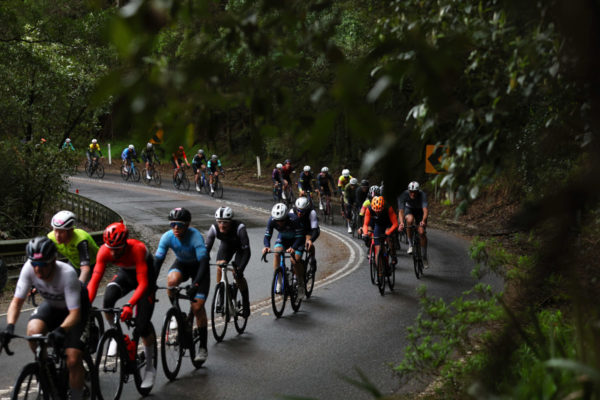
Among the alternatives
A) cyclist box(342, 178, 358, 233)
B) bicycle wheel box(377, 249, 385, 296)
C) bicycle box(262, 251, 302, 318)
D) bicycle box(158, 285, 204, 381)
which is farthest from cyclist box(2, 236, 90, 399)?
cyclist box(342, 178, 358, 233)

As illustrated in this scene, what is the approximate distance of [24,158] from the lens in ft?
68.5

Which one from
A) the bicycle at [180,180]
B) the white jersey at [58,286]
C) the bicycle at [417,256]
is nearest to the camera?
the white jersey at [58,286]

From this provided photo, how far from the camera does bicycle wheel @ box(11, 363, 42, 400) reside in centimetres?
689

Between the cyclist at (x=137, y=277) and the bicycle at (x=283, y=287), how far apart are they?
414cm

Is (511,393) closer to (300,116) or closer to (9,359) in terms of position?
(300,116)

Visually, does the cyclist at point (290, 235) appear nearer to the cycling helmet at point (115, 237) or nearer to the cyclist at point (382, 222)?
the cyclist at point (382, 222)

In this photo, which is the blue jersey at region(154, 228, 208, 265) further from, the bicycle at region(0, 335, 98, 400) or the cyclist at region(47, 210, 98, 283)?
the bicycle at region(0, 335, 98, 400)

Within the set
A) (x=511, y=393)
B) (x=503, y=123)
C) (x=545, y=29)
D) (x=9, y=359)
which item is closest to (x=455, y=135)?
(x=503, y=123)

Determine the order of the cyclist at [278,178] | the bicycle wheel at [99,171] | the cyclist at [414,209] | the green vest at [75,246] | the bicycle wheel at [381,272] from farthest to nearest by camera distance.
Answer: the bicycle wheel at [99,171]
the cyclist at [278,178]
the cyclist at [414,209]
the bicycle wheel at [381,272]
the green vest at [75,246]

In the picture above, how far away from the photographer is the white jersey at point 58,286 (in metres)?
7.32

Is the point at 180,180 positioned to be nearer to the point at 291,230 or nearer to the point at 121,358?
the point at 291,230

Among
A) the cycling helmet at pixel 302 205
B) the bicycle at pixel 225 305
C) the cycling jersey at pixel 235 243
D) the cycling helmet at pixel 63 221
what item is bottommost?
the bicycle at pixel 225 305

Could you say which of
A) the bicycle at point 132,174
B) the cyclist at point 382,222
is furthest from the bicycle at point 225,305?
the bicycle at point 132,174

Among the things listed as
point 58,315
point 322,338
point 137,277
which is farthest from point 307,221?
point 58,315
